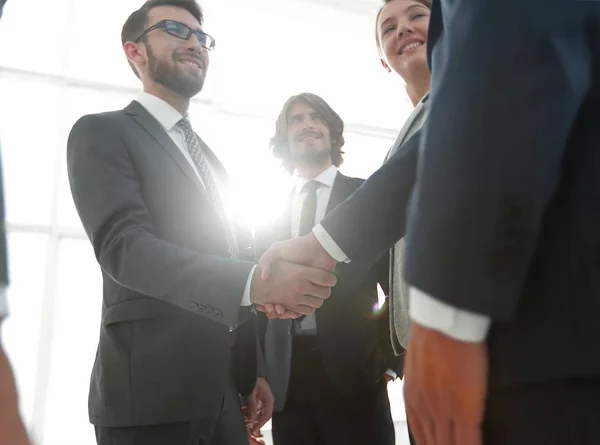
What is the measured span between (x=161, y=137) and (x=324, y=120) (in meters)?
1.69

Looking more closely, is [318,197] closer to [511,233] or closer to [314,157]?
[314,157]

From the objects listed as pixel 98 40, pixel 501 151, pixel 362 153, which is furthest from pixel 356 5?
pixel 501 151

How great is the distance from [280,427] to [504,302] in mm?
1863

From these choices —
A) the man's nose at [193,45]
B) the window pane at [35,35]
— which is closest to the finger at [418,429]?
the man's nose at [193,45]

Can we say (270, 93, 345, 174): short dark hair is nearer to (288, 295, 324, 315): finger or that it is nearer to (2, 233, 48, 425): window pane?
(288, 295, 324, 315): finger

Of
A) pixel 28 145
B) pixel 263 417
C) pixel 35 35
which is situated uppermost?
pixel 35 35

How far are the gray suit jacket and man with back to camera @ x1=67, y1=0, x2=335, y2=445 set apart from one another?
0.17 m

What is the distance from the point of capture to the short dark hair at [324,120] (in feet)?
10.1

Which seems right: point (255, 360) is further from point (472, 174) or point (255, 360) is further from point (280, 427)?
point (472, 174)

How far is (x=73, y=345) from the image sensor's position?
13.6 feet

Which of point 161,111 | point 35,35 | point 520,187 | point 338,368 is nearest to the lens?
point 520,187

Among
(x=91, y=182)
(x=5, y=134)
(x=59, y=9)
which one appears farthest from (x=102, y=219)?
(x=59, y=9)

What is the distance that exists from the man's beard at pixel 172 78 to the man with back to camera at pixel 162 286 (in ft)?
0.85

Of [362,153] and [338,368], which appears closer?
[338,368]
